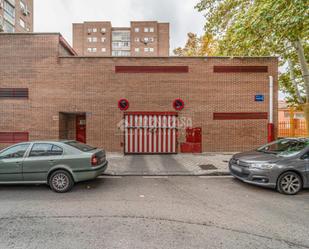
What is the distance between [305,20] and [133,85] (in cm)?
766

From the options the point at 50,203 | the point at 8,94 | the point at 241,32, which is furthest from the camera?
the point at 8,94

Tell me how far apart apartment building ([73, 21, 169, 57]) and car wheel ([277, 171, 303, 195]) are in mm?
49352

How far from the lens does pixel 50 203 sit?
4145 mm

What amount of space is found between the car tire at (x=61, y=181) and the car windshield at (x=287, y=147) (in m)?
6.29

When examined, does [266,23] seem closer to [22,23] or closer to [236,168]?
[236,168]

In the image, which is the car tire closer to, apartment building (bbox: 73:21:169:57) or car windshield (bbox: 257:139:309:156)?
car windshield (bbox: 257:139:309:156)

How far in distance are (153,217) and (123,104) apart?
23.7ft

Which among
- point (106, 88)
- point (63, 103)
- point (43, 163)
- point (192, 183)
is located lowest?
point (192, 183)

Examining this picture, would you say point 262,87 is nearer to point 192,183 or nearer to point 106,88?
point 192,183

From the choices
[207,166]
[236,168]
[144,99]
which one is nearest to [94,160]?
[236,168]

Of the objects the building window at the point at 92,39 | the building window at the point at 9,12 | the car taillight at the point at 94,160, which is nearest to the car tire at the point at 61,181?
the car taillight at the point at 94,160

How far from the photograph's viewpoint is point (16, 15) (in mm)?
29875

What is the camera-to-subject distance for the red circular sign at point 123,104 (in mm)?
9773

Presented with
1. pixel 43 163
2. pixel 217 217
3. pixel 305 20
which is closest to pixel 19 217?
pixel 43 163
